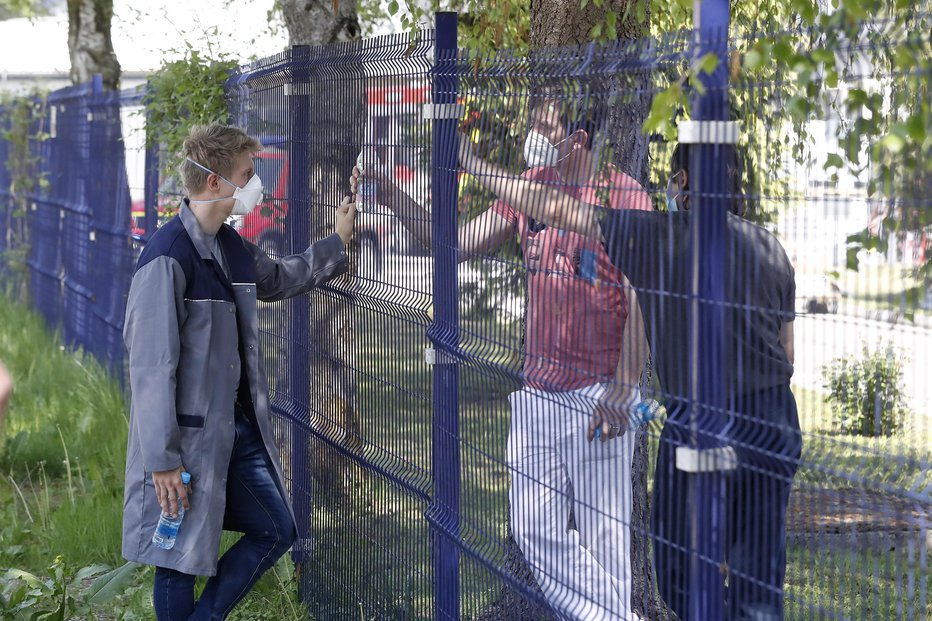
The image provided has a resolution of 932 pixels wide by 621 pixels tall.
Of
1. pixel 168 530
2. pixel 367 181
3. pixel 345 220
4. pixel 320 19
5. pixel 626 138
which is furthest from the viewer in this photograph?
pixel 320 19

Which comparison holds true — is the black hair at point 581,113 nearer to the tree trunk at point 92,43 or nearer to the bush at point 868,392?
the bush at point 868,392

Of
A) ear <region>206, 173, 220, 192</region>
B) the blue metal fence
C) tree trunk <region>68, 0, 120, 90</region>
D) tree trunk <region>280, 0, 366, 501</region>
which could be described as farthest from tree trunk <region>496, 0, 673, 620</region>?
tree trunk <region>68, 0, 120, 90</region>

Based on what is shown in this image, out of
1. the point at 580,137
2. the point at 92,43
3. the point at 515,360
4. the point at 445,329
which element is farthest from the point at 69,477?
the point at 92,43

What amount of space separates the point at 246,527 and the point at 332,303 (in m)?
0.98

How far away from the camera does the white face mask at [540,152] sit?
10.4 ft

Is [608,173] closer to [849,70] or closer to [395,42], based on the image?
[849,70]

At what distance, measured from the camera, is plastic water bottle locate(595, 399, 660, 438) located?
288 cm

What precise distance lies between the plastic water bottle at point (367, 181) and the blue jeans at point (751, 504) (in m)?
1.91

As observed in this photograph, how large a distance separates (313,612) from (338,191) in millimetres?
1796

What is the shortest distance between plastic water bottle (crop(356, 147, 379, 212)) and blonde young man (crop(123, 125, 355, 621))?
372 mm

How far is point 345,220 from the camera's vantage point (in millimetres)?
4637

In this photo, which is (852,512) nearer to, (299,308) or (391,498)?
(391,498)

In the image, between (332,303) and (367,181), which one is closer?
(367,181)

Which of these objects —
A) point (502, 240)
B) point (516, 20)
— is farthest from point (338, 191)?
point (516, 20)
